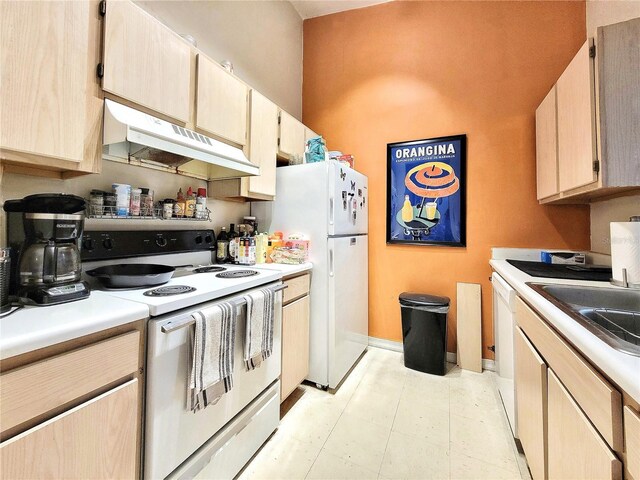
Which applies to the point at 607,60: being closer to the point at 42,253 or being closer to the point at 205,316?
the point at 205,316

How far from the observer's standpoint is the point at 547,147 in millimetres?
1867

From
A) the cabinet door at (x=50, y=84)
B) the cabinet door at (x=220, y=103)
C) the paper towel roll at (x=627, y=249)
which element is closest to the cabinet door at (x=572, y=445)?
the paper towel roll at (x=627, y=249)

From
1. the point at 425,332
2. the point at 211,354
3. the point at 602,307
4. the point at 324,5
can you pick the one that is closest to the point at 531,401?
the point at 602,307

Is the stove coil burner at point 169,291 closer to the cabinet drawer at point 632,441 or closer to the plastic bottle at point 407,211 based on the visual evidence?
the cabinet drawer at point 632,441

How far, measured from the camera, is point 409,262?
8.41ft

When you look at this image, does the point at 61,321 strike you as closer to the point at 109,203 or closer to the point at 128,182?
the point at 109,203

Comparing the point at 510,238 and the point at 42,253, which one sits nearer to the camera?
the point at 42,253

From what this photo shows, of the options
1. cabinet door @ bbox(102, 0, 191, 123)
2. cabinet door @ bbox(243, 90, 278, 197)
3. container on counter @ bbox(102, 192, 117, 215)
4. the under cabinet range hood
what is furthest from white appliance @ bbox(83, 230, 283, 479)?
cabinet door @ bbox(102, 0, 191, 123)

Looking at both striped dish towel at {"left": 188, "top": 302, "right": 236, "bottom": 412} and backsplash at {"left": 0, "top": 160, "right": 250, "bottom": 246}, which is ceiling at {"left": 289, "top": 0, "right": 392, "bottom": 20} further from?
striped dish towel at {"left": 188, "top": 302, "right": 236, "bottom": 412}

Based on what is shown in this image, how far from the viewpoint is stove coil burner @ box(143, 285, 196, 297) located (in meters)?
1.03

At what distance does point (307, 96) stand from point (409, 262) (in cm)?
214

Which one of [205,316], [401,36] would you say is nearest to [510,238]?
[401,36]

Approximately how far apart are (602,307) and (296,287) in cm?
149

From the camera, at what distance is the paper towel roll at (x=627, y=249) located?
1165 mm
